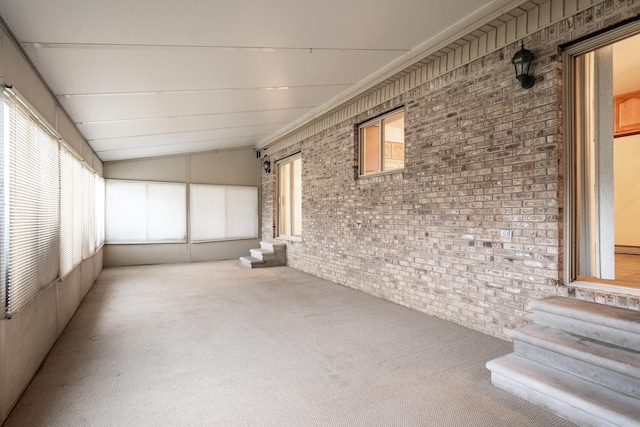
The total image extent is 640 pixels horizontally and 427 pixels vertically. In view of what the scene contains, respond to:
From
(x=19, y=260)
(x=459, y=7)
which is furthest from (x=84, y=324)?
(x=459, y=7)

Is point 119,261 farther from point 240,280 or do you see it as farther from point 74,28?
point 74,28

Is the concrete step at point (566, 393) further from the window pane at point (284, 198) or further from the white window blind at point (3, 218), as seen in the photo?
the window pane at point (284, 198)

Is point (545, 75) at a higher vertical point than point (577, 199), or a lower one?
higher

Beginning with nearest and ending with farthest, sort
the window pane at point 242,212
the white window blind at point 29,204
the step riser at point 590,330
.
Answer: the white window blind at point 29,204
the step riser at point 590,330
the window pane at point 242,212

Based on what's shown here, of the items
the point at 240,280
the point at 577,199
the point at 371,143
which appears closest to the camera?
the point at 577,199

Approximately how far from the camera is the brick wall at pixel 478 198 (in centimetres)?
326

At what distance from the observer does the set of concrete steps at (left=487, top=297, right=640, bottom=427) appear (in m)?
2.17

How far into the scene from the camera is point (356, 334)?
12.7 feet

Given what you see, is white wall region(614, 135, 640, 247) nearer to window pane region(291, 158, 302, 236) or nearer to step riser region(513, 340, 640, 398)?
step riser region(513, 340, 640, 398)

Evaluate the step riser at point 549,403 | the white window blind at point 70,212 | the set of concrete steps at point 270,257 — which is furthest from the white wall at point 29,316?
the set of concrete steps at point 270,257

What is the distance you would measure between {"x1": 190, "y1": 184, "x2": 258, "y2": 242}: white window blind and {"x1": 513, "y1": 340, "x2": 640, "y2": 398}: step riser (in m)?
8.53

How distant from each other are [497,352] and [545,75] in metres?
2.70

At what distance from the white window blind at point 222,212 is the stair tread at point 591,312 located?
8473mm

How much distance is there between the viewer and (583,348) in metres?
2.48
